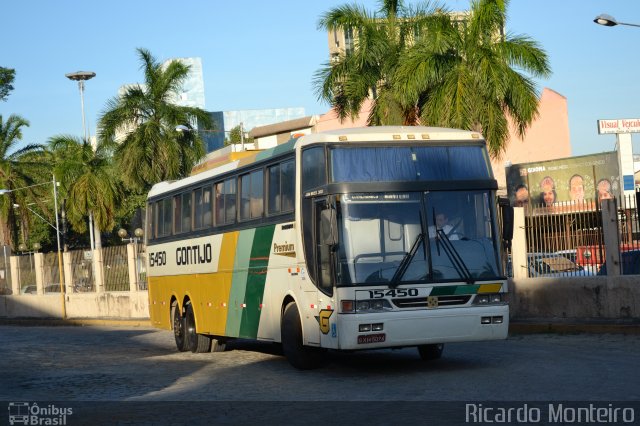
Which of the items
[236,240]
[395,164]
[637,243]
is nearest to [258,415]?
[395,164]

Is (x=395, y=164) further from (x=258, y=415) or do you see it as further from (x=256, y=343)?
(x=256, y=343)

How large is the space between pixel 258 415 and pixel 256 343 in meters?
12.3

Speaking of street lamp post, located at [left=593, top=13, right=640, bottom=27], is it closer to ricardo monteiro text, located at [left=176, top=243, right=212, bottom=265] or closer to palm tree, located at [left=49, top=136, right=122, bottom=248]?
ricardo monteiro text, located at [left=176, top=243, right=212, bottom=265]

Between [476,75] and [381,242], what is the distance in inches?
720

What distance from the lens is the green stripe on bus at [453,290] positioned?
45.5ft

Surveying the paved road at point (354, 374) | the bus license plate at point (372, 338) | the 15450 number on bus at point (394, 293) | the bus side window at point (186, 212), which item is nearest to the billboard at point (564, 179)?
the bus side window at point (186, 212)

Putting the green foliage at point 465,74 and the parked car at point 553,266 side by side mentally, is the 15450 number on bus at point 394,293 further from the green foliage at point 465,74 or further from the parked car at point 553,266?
the green foliage at point 465,74

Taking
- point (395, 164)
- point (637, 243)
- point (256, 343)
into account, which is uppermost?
point (395, 164)

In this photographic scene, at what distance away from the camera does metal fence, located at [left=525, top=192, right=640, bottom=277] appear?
19812mm

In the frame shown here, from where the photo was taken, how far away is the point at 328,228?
14.0 m

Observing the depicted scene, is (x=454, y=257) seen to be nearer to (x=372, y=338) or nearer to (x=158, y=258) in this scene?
(x=372, y=338)

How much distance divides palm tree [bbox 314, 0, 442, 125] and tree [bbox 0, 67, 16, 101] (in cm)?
5300

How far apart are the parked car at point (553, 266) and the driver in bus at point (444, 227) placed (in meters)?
7.09

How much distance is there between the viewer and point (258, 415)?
35.8 feet
